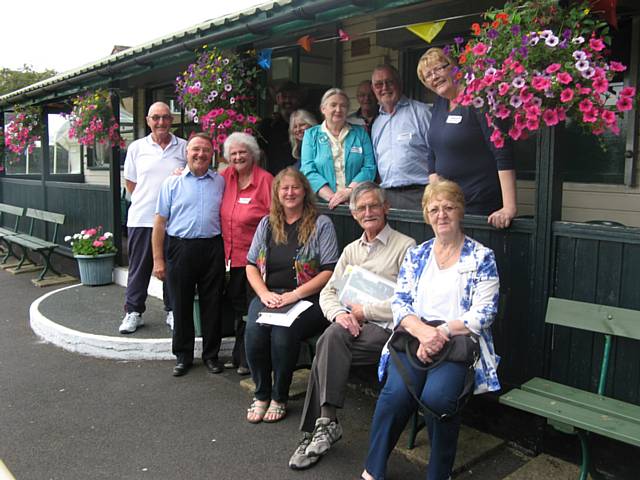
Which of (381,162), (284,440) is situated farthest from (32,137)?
(284,440)

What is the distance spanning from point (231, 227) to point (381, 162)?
1.18m

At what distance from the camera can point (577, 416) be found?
8.85ft

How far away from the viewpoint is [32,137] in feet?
32.7

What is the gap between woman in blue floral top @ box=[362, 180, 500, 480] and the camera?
2855 mm

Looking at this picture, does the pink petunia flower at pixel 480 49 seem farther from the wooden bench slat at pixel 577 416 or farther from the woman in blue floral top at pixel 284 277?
the wooden bench slat at pixel 577 416

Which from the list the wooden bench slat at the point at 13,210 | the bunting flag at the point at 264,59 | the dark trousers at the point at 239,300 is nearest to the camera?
the dark trousers at the point at 239,300

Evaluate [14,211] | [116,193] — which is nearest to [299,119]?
[116,193]

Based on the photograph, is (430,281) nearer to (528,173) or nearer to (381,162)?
(381,162)

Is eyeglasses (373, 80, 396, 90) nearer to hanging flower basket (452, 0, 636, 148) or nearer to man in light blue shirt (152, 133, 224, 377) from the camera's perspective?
man in light blue shirt (152, 133, 224, 377)

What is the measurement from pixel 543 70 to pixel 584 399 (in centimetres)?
153

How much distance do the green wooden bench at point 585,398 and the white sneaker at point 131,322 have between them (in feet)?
11.6

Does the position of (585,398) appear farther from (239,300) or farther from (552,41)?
(239,300)

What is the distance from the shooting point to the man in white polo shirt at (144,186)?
17.8 feet

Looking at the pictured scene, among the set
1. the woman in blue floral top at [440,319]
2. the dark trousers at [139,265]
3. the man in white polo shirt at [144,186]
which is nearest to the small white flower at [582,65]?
the woman in blue floral top at [440,319]
